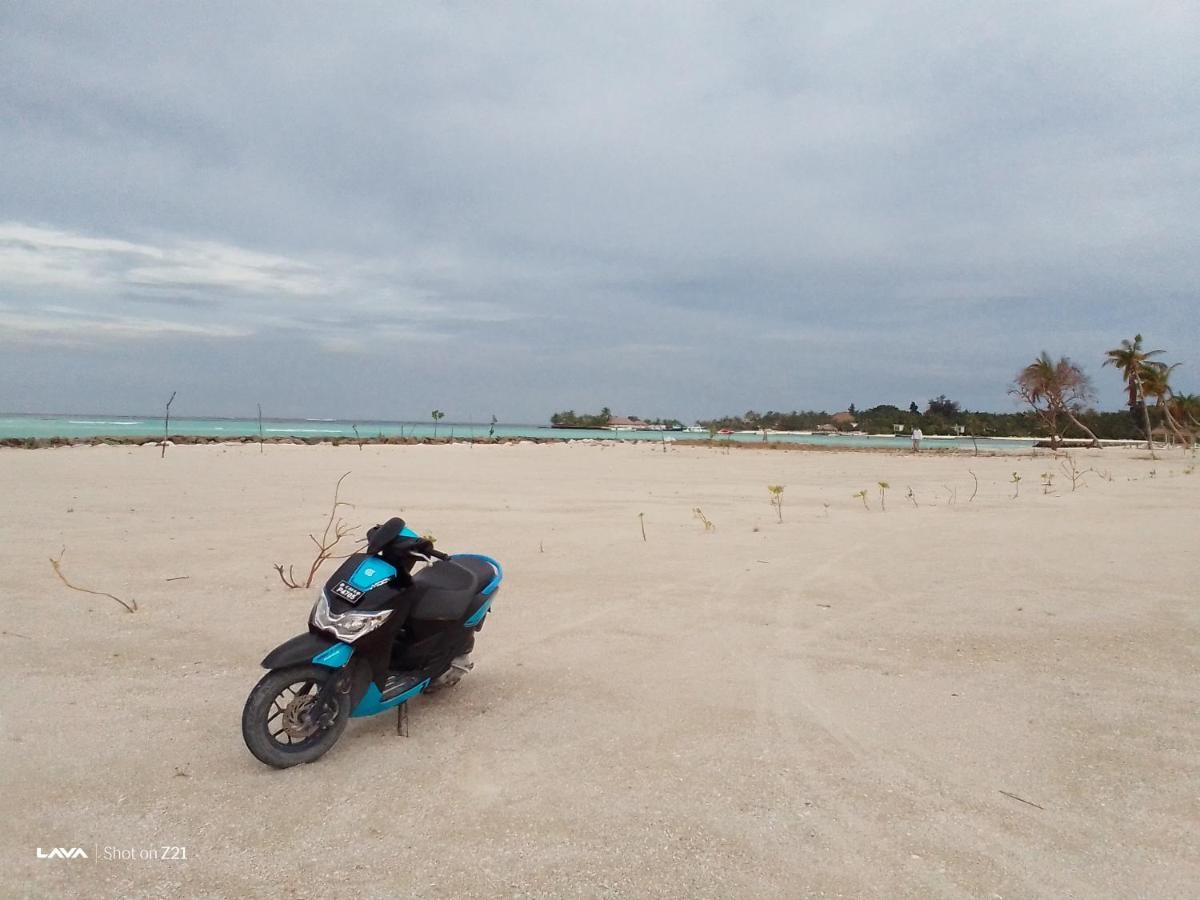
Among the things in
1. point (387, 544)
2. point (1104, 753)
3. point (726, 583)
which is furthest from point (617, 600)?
point (1104, 753)

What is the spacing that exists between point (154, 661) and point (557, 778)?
251cm

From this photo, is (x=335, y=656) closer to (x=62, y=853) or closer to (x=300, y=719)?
(x=300, y=719)

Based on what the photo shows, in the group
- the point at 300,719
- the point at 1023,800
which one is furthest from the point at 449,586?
the point at 1023,800

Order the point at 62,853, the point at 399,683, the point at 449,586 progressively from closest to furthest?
the point at 62,853 < the point at 399,683 < the point at 449,586

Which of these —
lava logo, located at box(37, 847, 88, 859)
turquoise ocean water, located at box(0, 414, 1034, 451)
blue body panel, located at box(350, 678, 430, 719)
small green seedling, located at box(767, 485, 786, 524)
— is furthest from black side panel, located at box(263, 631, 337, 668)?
turquoise ocean water, located at box(0, 414, 1034, 451)

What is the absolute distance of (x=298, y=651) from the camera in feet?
9.57

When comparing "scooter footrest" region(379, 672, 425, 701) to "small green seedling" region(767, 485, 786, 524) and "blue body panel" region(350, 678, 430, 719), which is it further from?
"small green seedling" region(767, 485, 786, 524)

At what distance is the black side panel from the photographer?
2.87m

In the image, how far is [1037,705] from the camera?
11.4 feet

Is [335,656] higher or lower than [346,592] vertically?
lower

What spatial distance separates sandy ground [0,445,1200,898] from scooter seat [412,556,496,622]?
0.50 metres

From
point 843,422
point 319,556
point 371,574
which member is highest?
point 843,422

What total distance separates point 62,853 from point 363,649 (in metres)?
1.09

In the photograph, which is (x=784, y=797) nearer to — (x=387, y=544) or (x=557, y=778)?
(x=557, y=778)
